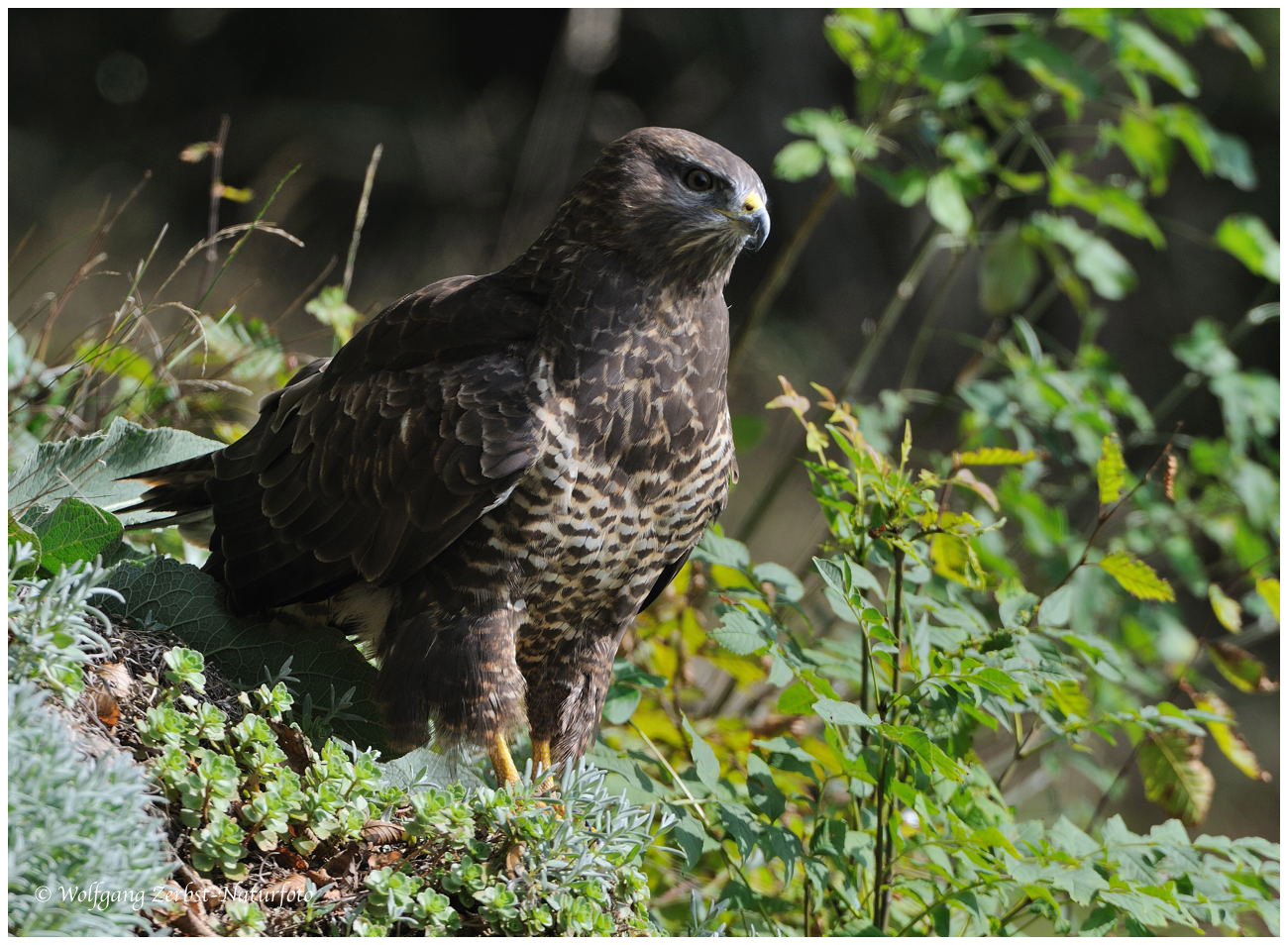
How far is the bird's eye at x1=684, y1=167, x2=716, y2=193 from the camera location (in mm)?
2469

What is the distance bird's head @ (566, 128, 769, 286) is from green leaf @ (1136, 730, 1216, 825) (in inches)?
61.5

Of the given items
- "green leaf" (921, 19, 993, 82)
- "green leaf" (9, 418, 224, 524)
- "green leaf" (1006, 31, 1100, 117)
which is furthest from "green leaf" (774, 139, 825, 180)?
"green leaf" (9, 418, 224, 524)

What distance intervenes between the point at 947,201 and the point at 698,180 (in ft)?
3.87

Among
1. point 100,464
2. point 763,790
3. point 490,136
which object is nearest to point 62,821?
point 100,464

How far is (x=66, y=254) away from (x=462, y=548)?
4699 mm

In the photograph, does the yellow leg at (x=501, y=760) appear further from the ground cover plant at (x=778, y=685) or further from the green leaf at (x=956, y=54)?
the green leaf at (x=956, y=54)

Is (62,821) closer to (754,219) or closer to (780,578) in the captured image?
(780,578)

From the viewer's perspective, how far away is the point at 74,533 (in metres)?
2.23

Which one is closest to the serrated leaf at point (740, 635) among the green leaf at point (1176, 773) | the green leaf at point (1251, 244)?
the green leaf at point (1176, 773)

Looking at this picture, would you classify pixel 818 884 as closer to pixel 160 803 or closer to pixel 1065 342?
pixel 160 803

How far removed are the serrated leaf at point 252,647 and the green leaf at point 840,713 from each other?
92 cm

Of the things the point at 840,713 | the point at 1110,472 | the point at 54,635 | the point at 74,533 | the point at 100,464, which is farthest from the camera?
the point at 100,464

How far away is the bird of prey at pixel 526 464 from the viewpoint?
7.66 feet

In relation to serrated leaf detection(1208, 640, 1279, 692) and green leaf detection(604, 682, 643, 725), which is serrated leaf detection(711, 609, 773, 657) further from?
serrated leaf detection(1208, 640, 1279, 692)
